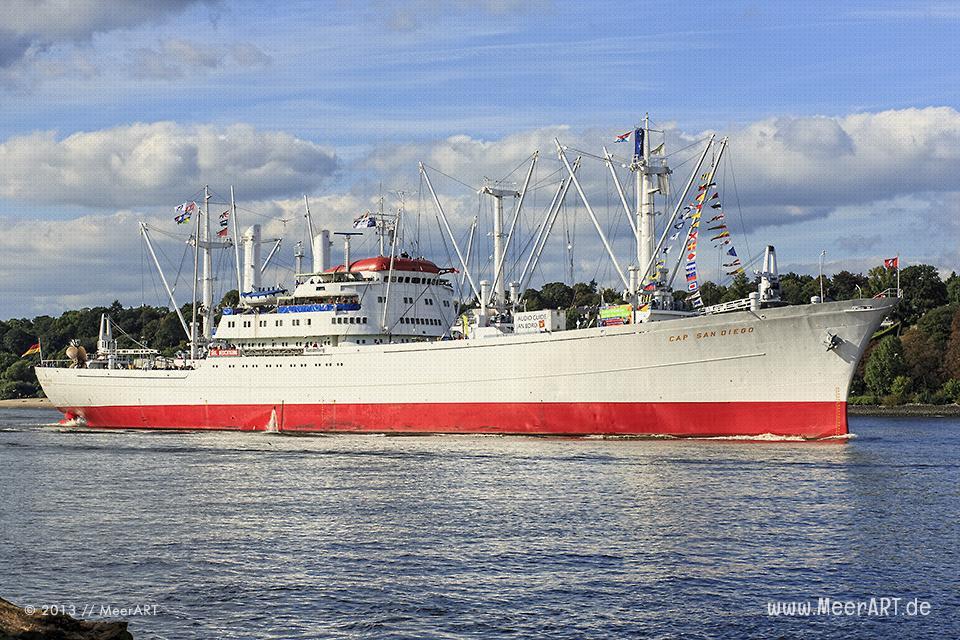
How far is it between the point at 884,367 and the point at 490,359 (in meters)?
58.3

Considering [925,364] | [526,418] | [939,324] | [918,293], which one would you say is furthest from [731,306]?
[918,293]

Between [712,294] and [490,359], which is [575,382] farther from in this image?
[712,294]

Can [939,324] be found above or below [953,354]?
above

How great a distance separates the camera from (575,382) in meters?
54.1

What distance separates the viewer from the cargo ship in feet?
161

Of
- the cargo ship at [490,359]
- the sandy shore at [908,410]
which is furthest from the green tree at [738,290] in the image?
the cargo ship at [490,359]

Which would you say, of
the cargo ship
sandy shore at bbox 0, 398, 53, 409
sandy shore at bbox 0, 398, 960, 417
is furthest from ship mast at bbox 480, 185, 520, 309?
sandy shore at bbox 0, 398, 53, 409

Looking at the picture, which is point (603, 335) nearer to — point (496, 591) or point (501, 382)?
point (501, 382)

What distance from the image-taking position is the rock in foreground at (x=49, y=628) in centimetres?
1388

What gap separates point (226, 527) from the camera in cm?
2969

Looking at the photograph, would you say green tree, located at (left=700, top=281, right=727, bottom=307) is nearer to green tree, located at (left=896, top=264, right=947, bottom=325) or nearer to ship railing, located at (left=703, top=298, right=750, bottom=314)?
green tree, located at (left=896, top=264, right=947, bottom=325)

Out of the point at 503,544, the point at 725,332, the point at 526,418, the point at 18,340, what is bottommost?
the point at 503,544

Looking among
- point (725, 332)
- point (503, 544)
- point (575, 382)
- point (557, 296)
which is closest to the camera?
point (503, 544)

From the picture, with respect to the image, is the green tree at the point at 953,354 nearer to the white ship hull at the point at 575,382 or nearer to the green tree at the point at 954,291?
the green tree at the point at 954,291
